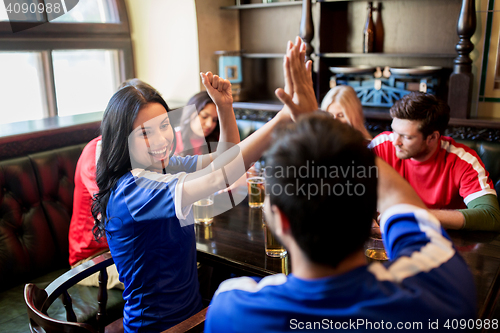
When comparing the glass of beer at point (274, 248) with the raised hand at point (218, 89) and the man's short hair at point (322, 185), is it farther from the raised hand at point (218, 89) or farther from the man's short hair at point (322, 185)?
the man's short hair at point (322, 185)

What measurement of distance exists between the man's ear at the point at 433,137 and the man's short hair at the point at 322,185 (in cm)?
144

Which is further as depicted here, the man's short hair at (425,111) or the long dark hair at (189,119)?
the long dark hair at (189,119)

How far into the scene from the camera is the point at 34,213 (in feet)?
6.55

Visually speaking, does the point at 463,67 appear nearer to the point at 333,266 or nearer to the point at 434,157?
the point at 434,157

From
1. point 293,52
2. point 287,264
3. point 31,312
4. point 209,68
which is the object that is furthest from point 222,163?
point 209,68

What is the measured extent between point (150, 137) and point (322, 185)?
2.37 feet

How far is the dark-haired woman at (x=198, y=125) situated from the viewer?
Result: 2.59m

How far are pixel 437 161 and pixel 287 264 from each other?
3.43 feet

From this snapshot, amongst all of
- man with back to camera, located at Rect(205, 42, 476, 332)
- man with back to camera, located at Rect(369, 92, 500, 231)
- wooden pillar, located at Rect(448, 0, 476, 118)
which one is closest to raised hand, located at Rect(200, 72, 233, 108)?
man with back to camera, located at Rect(205, 42, 476, 332)

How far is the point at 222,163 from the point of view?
108 cm

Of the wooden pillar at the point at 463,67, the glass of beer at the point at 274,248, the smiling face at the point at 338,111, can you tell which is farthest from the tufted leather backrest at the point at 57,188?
the wooden pillar at the point at 463,67

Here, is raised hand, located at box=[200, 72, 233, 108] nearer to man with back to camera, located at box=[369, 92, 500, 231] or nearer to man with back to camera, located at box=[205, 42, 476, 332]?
man with back to camera, located at box=[205, 42, 476, 332]

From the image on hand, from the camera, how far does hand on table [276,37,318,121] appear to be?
2.99ft

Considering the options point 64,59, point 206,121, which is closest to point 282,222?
point 206,121
